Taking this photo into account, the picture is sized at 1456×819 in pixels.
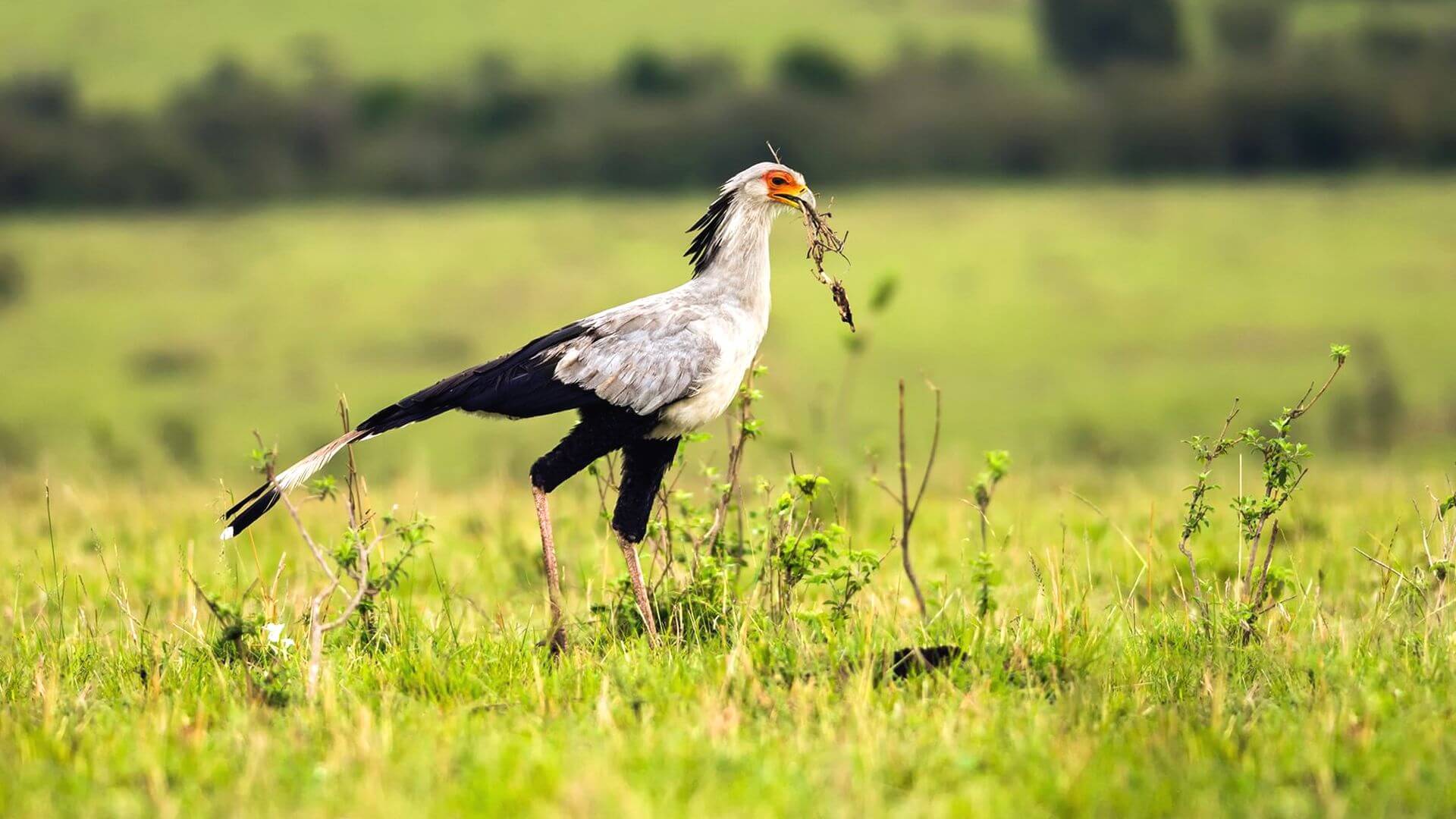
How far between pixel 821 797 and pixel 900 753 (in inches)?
13.6

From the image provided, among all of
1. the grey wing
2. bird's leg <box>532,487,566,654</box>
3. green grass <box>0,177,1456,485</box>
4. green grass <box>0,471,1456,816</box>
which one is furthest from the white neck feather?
green grass <box>0,177,1456,485</box>

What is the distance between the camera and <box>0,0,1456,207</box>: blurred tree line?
113 feet

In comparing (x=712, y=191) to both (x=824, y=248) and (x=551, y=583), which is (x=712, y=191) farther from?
(x=551, y=583)

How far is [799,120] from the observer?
3566 centimetres

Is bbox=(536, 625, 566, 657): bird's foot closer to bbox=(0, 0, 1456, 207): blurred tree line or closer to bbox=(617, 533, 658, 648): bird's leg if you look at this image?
bbox=(617, 533, 658, 648): bird's leg

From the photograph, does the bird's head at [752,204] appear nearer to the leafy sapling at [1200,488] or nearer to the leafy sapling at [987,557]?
the leafy sapling at [987,557]

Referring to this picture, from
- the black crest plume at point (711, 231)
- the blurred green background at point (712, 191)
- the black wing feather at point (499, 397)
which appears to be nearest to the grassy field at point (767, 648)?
the black wing feather at point (499, 397)

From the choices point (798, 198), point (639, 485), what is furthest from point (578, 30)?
point (639, 485)

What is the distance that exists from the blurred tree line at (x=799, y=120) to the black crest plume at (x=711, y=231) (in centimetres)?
2898

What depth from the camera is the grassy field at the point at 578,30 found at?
1451 inches

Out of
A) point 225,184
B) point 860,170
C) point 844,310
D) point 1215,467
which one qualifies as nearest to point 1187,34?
point 860,170

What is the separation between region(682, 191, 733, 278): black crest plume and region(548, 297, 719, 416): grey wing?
469 millimetres

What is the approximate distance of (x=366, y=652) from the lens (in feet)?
15.8

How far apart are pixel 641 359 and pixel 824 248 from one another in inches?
33.3
